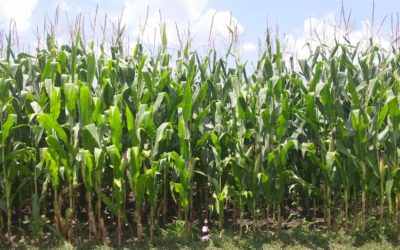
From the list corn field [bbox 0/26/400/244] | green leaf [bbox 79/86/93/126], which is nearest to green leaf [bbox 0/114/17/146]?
corn field [bbox 0/26/400/244]

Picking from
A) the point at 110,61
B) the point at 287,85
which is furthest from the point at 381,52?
the point at 110,61

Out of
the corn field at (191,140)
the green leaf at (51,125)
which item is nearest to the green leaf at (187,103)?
the corn field at (191,140)

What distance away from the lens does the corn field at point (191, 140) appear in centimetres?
482

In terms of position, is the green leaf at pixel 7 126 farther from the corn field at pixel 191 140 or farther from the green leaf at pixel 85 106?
the green leaf at pixel 85 106

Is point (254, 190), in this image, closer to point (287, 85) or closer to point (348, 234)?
point (348, 234)

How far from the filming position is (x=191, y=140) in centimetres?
521

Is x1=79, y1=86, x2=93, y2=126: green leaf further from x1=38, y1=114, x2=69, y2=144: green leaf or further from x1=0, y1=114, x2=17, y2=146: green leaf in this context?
x1=0, y1=114, x2=17, y2=146: green leaf

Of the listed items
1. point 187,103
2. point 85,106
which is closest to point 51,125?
point 85,106

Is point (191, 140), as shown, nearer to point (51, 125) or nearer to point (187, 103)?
point (187, 103)

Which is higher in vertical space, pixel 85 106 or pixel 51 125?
pixel 85 106

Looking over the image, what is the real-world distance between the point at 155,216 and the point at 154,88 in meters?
1.34

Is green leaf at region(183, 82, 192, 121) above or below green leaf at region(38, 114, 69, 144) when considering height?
above

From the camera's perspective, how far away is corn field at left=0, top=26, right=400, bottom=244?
190 inches

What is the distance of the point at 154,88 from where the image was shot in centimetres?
520
